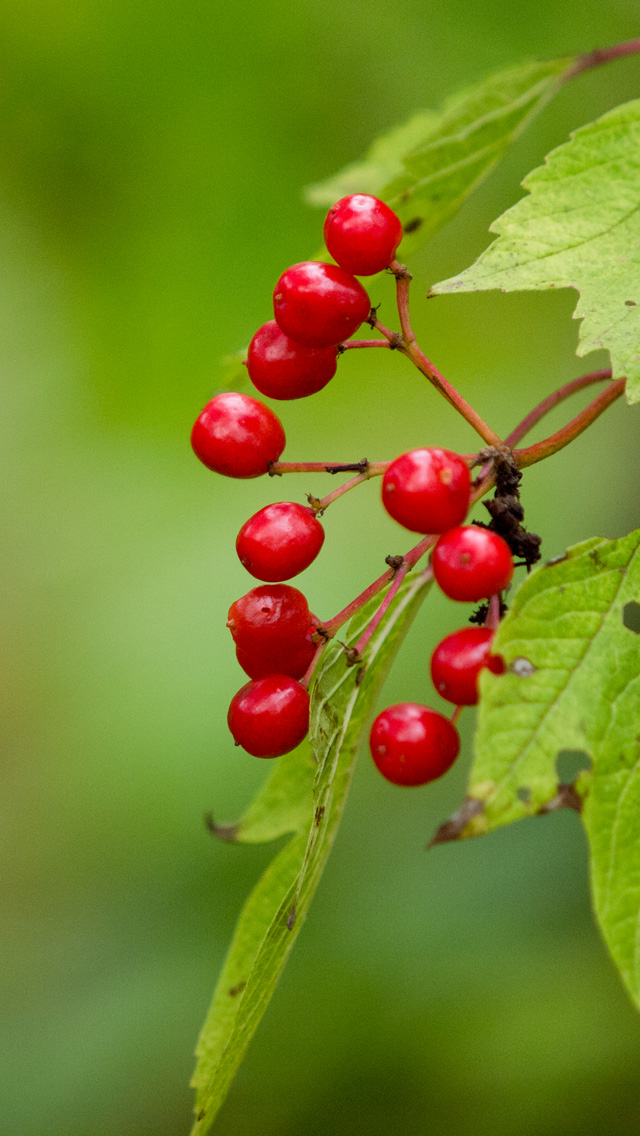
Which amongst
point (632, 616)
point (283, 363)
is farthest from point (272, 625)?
point (632, 616)

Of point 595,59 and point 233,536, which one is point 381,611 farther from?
point 233,536

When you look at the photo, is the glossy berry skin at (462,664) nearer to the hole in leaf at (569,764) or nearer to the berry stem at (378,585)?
the berry stem at (378,585)

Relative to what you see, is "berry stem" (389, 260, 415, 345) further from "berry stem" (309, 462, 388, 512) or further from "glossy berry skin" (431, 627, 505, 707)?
"glossy berry skin" (431, 627, 505, 707)

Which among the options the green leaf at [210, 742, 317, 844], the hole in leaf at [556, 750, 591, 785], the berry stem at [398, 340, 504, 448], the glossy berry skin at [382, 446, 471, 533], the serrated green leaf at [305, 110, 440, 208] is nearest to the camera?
the glossy berry skin at [382, 446, 471, 533]

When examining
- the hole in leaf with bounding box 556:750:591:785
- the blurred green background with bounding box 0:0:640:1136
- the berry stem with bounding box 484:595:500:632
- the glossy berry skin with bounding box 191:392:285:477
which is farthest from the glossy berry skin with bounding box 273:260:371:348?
the hole in leaf with bounding box 556:750:591:785

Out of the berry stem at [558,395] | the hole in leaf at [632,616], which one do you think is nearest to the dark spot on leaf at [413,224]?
the berry stem at [558,395]

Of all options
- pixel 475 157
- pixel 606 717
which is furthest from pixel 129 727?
pixel 606 717
